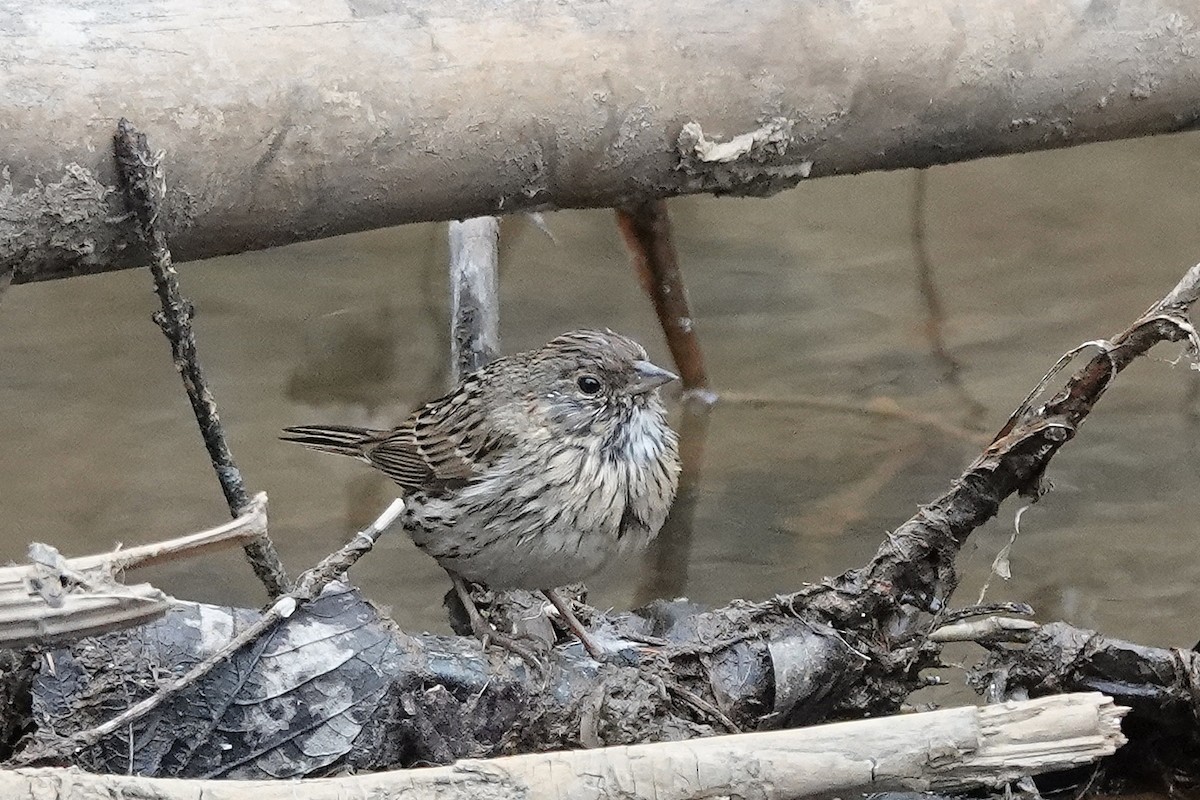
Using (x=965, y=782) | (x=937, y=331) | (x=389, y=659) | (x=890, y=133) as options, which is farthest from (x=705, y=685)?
(x=937, y=331)

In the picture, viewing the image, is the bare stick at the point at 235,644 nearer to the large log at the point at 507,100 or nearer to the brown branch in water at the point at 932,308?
the large log at the point at 507,100

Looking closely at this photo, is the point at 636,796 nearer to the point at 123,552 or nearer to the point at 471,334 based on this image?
the point at 123,552

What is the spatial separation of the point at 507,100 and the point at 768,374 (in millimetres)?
3109

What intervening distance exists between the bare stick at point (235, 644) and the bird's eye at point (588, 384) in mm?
776

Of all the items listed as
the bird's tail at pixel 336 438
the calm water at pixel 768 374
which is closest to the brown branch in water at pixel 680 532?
the calm water at pixel 768 374

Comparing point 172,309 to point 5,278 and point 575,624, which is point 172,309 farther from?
point 575,624

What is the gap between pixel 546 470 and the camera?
11.7 feet

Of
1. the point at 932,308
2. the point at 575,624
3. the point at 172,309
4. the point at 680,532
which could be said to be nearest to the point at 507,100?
the point at 172,309

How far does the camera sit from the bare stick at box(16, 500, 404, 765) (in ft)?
8.75

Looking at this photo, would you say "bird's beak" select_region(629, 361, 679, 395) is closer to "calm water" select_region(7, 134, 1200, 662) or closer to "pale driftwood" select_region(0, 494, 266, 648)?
"calm water" select_region(7, 134, 1200, 662)

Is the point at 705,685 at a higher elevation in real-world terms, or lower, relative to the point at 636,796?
higher

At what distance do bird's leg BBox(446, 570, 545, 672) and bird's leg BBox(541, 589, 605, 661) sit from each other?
0.51 feet

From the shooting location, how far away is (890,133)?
3475mm

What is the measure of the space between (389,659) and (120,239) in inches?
38.9
